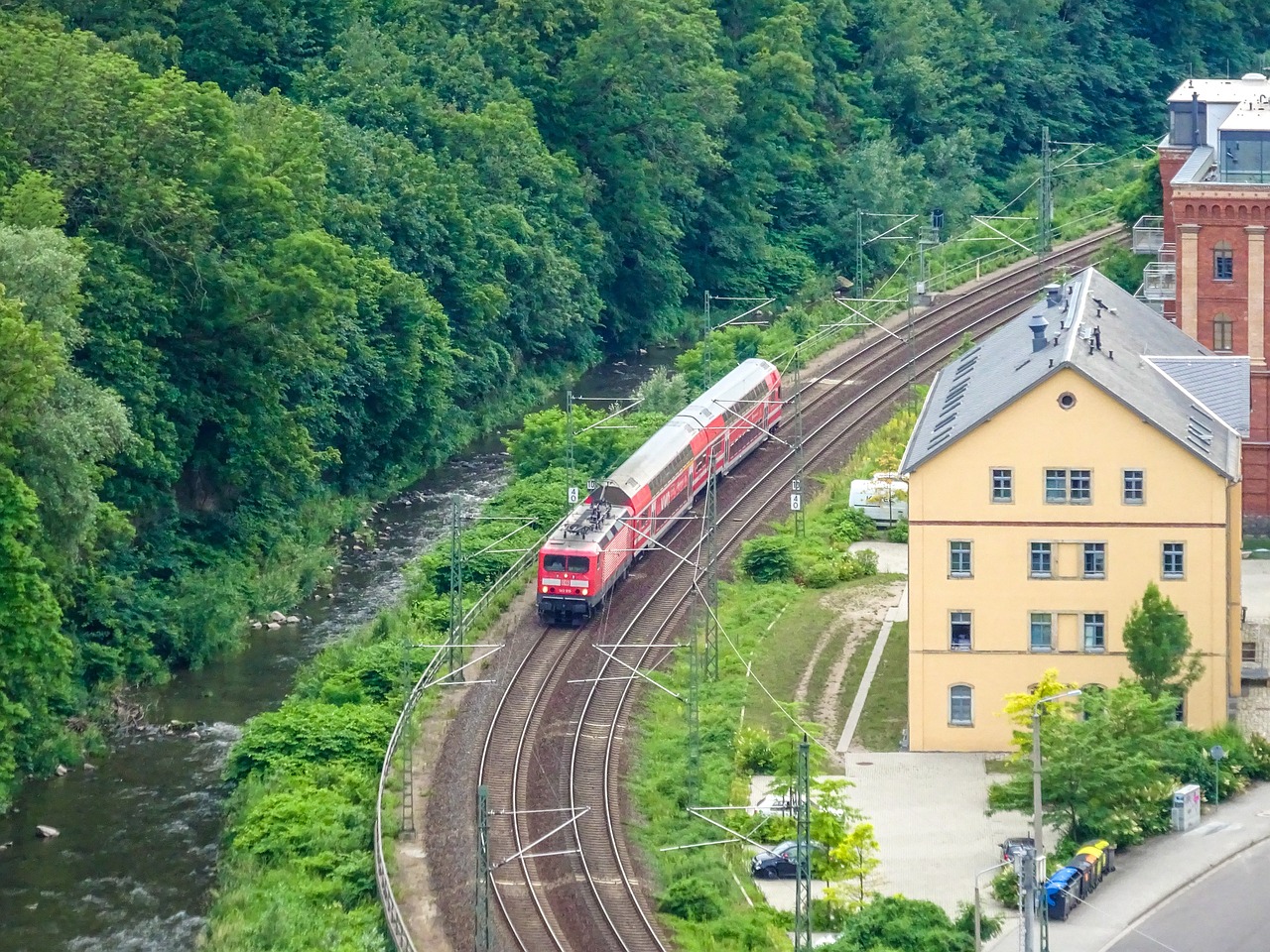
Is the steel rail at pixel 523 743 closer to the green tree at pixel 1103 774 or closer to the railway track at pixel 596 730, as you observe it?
the railway track at pixel 596 730

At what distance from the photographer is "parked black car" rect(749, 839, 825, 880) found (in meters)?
57.8

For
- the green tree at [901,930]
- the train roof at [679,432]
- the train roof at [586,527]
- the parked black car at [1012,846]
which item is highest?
the train roof at [679,432]

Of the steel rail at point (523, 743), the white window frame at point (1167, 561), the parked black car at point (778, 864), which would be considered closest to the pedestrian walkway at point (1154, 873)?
the parked black car at point (778, 864)

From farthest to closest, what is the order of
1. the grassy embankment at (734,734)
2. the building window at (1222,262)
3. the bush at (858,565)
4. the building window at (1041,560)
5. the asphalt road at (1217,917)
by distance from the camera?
the building window at (1222,262) < the bush at (858,565) < the building window at (1041,560) < the grassy embankment at (734,734) < the asphalt road at (1217,917)

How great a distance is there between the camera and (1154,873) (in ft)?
186

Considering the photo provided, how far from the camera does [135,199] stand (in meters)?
79.1

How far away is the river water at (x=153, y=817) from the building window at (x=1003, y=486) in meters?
21.8

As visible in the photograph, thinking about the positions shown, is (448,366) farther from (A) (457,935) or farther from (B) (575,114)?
(A) (457,935)

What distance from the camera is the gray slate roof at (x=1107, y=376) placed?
6481 cm

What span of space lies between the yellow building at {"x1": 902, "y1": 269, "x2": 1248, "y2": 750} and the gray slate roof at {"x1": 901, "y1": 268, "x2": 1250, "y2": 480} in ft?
0.45

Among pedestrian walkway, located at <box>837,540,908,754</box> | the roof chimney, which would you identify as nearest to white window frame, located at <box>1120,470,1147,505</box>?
the roof chimney

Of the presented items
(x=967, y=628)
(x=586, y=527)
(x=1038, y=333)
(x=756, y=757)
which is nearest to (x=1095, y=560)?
(x=967, y=628)

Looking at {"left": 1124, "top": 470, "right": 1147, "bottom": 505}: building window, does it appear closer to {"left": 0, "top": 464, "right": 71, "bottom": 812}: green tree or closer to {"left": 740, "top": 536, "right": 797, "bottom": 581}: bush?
{"left": 740, "top": 536, "right": 797, "bottom": 581}: bush

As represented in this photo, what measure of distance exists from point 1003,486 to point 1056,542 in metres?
2.02
